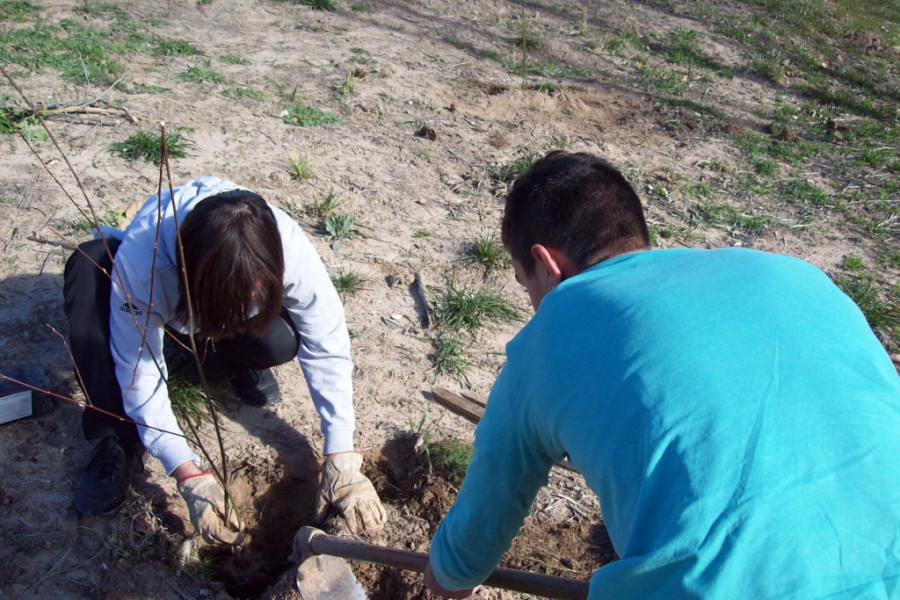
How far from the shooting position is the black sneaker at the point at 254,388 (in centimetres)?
312

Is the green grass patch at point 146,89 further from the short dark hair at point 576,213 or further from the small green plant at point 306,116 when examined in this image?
the short dark hair at point 576,213

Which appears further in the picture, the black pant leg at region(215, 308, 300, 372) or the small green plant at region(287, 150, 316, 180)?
the small green plant at region(287, 150, 316, 180)

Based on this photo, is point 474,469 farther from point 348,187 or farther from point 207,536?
point 348,187

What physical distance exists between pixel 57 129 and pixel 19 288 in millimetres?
1483

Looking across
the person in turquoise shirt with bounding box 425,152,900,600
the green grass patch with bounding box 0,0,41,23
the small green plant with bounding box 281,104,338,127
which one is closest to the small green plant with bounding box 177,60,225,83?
the small green plant with bounding box 281,104,338,127

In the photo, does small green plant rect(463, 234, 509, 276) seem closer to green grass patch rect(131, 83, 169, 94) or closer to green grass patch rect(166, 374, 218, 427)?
green grass patch rect(166, 374, 218, 427)

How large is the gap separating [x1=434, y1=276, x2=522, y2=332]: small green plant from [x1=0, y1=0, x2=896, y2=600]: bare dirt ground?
83 mm

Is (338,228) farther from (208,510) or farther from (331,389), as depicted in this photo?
(208,510)

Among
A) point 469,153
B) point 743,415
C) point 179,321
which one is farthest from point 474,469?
point 469,153

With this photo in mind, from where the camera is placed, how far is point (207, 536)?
2.54 m

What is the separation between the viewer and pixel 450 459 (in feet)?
9.51

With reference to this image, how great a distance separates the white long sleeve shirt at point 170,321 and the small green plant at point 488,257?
1.42 m

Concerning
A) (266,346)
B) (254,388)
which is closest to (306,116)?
(254,388)

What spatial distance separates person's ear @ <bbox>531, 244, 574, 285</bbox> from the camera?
1.52 m
